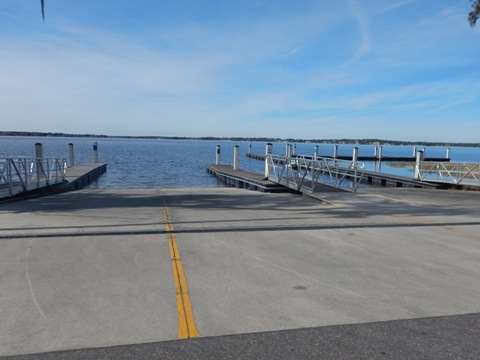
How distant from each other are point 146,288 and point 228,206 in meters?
6.39

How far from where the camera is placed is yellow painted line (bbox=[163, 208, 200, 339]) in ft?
11.5

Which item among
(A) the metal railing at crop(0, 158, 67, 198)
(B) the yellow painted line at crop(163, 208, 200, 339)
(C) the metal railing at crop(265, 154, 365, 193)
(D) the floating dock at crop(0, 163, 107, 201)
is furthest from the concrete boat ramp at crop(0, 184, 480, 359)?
(C) the metal railing at crop(265, 154, 365, 193)

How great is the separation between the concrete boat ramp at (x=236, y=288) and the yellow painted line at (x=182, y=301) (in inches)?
0.7

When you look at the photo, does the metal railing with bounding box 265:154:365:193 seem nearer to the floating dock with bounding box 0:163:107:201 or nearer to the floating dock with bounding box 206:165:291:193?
the floating dock with bounding box 206:165:291:193

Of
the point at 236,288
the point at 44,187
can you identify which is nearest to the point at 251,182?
the point at 44,187

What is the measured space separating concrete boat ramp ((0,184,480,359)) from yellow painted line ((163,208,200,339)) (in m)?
0.02

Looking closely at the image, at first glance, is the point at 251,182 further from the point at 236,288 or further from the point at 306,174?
the point at 236,288

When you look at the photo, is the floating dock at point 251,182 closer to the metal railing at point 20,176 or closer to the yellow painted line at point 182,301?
the metal railing at point 20,176

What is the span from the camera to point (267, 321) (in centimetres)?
374

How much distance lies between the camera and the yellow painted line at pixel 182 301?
3.51 metres

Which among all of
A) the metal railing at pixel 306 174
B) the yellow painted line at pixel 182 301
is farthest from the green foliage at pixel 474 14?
the yellow painted line at pixel 182 301

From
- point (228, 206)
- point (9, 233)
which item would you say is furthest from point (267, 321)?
point (228, 206)

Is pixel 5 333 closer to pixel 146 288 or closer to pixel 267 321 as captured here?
pixel 146 288

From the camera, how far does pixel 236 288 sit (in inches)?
180
